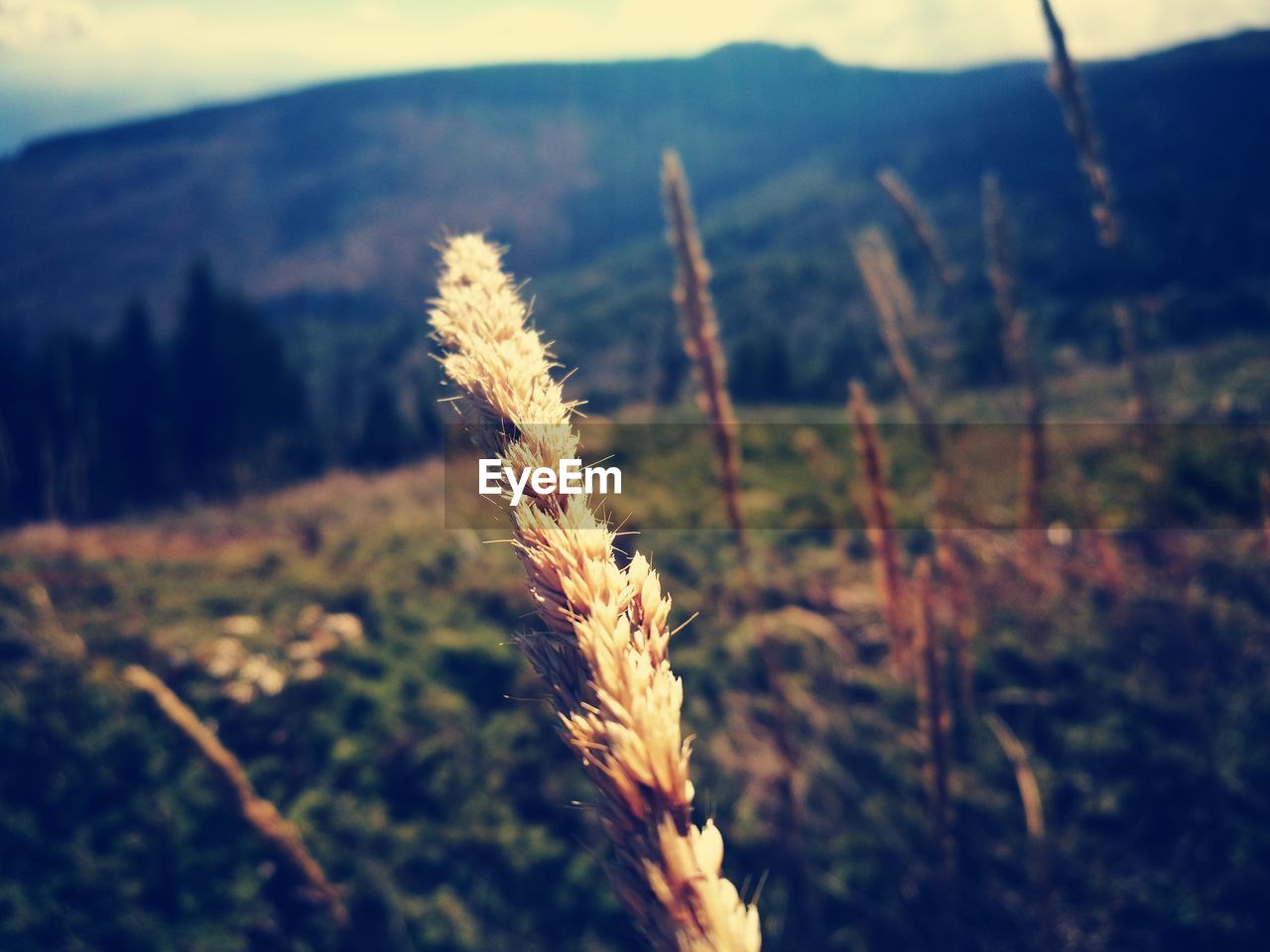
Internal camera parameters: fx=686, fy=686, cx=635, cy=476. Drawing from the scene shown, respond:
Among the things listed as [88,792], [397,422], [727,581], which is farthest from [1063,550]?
[397,422]

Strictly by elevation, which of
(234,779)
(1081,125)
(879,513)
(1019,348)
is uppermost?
(1081,125)

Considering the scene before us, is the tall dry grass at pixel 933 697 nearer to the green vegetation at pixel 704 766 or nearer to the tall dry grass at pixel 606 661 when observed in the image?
the green vegetation at pixel 704 766

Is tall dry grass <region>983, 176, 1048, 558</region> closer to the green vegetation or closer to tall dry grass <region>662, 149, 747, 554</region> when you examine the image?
the green vegetation

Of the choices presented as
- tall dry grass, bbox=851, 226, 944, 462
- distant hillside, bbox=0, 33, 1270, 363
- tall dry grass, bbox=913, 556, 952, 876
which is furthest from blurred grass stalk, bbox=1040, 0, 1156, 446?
distant hillside, bbox=0, 33, 1270, 363

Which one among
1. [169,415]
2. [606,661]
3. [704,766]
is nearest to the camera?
[606,661]

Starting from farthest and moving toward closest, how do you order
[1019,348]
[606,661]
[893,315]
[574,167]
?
1. [574,167]
2. [1019,348]
3. [893,315]
4. [606,661]

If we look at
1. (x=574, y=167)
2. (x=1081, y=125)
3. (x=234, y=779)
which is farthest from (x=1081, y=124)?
(x=574, y=167)

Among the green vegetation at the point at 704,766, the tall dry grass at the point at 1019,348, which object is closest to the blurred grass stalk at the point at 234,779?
the green vegetation at the point at 704,766

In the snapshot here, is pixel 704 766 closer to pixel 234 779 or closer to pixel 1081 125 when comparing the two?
pixel 234 779
